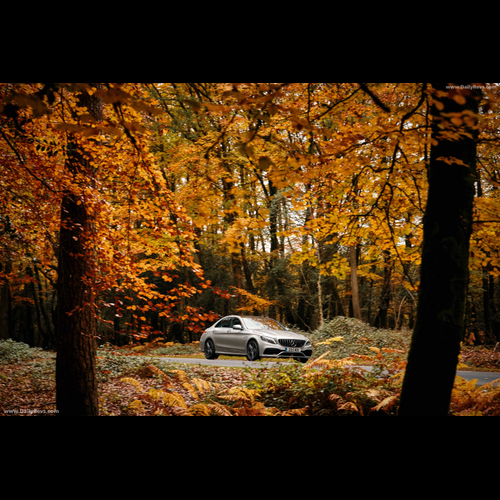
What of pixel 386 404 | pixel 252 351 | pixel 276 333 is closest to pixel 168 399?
pixel 386 404

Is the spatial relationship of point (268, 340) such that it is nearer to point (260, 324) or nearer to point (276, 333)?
point (276, 333)

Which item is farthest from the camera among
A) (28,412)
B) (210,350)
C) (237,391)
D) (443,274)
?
(210,350)

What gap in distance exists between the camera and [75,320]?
507cm

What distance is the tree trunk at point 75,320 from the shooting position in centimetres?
498

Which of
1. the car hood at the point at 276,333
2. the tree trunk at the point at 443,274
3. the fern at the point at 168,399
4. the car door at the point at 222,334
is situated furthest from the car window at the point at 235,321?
the tree trunk at the point at 443,274

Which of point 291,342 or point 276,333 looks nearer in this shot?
point 291,342

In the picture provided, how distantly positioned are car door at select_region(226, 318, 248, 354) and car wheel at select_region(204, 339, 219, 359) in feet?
3.23

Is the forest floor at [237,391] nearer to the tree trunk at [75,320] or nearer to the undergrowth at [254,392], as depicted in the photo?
the undergrowth at [254,392]

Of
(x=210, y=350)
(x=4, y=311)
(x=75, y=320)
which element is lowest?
(x=210, y=350)

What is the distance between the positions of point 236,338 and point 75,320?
20.3ft

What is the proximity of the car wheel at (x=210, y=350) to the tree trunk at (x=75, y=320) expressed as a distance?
A: 22.3ft
